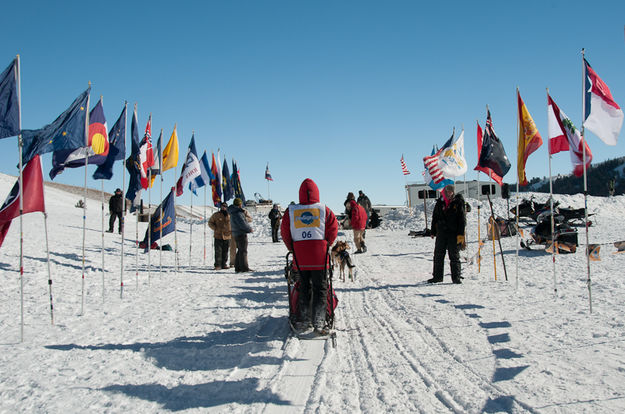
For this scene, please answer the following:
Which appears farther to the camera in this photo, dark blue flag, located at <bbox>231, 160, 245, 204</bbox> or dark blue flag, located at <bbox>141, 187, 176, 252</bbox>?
dark blue flag, located at <bbox>231, 160, 245, 204</bbox>

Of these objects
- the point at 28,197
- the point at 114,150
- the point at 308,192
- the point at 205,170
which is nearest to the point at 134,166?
the point at 114,150

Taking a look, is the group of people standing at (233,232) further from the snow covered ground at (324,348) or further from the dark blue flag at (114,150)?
the dark blue flag at (114,150)

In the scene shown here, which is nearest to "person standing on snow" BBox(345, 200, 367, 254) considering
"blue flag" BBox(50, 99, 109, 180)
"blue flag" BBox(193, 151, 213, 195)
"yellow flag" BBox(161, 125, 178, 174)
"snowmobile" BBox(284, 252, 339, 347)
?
"blue flag" BBox(193, 151, 213, 195)

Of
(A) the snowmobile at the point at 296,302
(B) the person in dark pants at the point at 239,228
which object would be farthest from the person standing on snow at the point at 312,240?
(B) the person in dark pants at the point at 239,228

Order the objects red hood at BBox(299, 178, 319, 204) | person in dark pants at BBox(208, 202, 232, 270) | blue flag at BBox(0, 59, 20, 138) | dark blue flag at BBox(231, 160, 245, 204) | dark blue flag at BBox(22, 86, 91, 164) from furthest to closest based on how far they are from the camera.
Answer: dark blue flag at BBox(231, 160, 245, 204) → person in dark pants at BBox(208, 202, 232, 270) → dark blue flag at BBox(22, 86, 91, 164) → red hood at BBox(299, 178, 319, 204) → blue flag at BBox(0, 59, 20, 138)

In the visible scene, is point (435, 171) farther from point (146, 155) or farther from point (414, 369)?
point (414, 369)

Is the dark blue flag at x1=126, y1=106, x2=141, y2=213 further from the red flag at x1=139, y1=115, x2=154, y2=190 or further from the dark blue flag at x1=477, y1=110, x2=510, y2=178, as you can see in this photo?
the dark blue flag at x1=477, y1=110, x2=510, y2=178

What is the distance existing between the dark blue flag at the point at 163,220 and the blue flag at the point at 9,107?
5255 mm

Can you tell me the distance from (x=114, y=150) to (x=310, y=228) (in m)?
5.17

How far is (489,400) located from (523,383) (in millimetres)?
503

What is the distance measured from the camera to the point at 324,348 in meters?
4.88

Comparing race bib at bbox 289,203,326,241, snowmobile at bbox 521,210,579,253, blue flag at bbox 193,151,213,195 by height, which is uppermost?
blue flag at bbox 193,151,213,195

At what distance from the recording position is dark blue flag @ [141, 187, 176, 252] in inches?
418

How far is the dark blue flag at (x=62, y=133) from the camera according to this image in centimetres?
570
